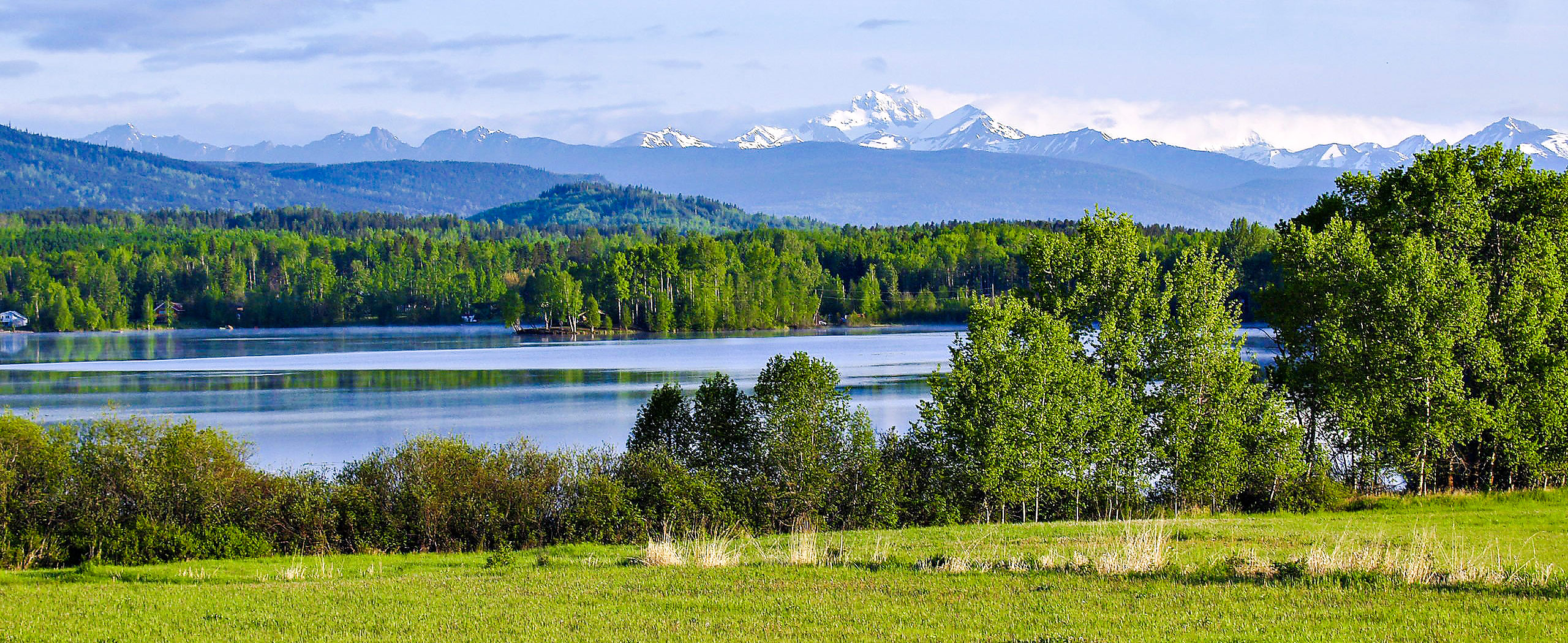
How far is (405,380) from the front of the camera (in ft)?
233

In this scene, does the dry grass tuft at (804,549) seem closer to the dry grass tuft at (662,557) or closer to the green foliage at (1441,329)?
the dry grass tuft at (662,557)

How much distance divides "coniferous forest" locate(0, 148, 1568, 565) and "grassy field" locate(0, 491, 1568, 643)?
2.80m

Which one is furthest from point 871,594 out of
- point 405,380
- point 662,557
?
point 405,380

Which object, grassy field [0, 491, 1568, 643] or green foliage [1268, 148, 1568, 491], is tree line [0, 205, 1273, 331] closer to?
green foliage [1268, 148, 1568, 491]

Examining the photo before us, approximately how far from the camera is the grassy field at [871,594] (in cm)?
1349

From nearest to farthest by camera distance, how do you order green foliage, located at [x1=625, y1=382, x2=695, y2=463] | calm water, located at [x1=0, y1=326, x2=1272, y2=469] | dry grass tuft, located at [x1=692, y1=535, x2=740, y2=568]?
A: dry grass tuft, located at [x1=692, y1=535, x2=740, y2=568] → green foliage, located at [x1=625, y1=382, x2=695, y2=463] → calm water, located at [x1=0, y1=326, x2=1272, y2=469]

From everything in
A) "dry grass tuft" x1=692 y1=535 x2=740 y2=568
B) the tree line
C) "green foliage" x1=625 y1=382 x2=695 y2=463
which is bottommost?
"dry grass tuft" x1=692 y1=535 x2=740 y2=568

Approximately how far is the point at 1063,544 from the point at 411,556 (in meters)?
11.4

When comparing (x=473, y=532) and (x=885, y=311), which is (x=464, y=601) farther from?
(x=885, y=311)

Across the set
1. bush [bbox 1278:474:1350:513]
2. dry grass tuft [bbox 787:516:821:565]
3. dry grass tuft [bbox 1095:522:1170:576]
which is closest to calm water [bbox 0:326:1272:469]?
dry grass tuft [bbox 787:516:821:565]

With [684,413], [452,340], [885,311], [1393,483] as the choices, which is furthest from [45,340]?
[1393,483]

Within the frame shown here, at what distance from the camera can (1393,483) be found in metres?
33.8

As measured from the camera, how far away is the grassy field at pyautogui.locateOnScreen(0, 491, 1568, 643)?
13492 mm

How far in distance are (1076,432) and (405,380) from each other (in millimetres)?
50181
